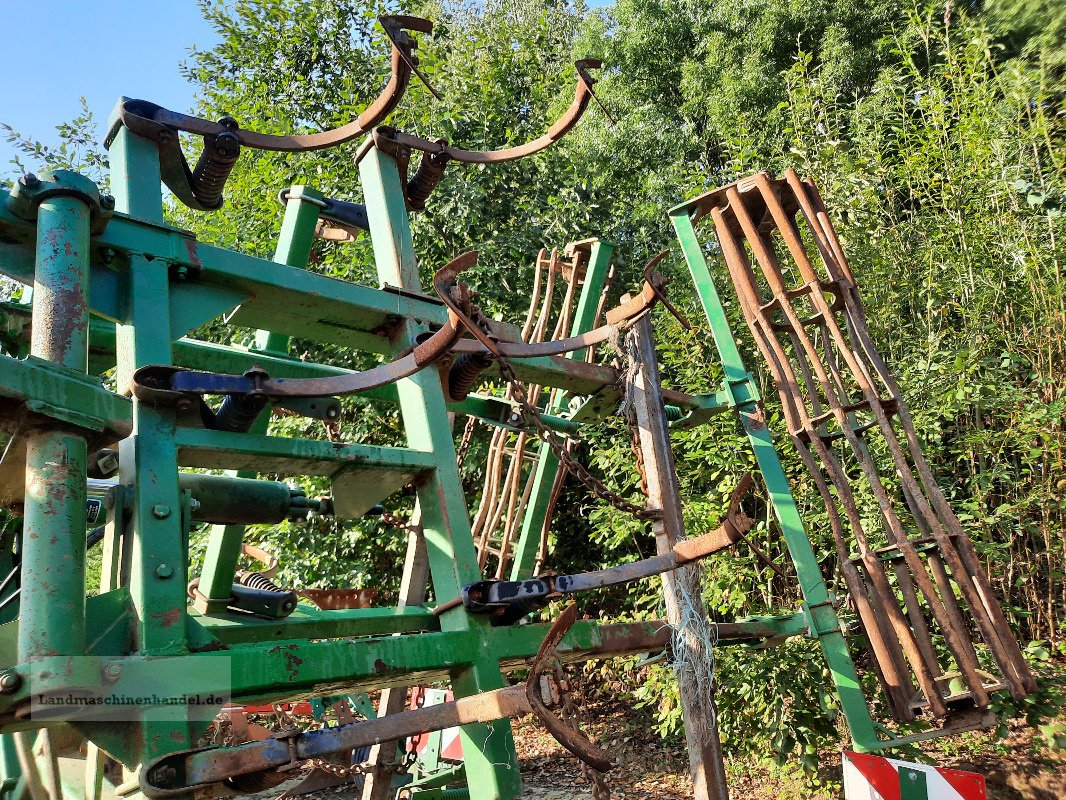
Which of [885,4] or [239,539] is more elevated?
[885,4]

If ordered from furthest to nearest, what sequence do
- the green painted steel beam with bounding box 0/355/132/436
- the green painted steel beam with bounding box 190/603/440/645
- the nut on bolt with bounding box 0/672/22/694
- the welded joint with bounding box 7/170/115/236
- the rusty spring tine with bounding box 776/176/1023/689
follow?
the rusty spring tine with bounding box 776/176/1023/689 < the green painted steel beam with bounding box 190/603/440/645 < the welded joint with bounding box 7/170/115/236 < the green painted steel beam with bounding box 0/355/132/436 < the nut on bolt with bounding box 0/672/22/694

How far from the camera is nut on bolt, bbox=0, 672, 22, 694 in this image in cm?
171

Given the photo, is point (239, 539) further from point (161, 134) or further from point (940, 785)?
point (940, 785)

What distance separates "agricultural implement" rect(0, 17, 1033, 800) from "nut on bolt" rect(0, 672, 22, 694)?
0.5 inches

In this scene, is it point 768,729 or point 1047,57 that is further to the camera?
point 1047,57

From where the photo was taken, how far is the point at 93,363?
3.22 metres

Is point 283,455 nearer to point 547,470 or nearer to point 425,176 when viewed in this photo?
point 425,176


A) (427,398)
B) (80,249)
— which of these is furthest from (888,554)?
(80,249)

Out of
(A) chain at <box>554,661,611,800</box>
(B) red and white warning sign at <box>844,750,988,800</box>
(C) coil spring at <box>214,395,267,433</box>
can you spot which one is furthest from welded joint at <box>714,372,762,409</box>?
(C) coil spring at <box>214,395,267,433</box>

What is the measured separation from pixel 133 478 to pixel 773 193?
3107 millimetres

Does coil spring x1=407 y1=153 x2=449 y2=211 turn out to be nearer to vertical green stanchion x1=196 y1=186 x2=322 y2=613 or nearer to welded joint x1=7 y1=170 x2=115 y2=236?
vertical green stanchion x1=196 y1=186 x2=322 y2=613

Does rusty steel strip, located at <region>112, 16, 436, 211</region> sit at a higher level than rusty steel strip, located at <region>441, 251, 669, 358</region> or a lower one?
higher

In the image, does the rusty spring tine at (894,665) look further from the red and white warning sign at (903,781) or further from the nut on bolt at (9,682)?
the nut on bolt at (9,682)

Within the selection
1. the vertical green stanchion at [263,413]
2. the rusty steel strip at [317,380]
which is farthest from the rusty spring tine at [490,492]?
the rusty steel strip at [317,380]
